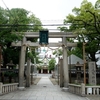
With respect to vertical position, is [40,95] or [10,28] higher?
[10,28]

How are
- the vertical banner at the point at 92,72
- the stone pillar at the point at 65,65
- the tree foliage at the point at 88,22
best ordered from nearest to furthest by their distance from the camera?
the tree foliage at the point at 88,22
the vertical banner at the point at 92,72
the stone pillar at the point at 65,65

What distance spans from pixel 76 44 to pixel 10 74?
7.17 meters

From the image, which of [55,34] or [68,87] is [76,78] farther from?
[55,34]

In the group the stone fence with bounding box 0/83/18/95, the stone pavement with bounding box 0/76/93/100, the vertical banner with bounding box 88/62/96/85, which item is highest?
the vertical banner with bounding box 88/62/96/85

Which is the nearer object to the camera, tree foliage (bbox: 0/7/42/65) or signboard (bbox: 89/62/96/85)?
tree foliage (bbox: 0/7/42/65)

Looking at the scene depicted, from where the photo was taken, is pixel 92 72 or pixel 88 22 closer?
pixel 88 22

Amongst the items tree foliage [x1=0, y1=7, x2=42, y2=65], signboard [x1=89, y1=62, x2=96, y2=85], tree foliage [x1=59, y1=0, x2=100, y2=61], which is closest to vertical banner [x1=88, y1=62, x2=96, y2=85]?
signboard [x1=89, y1=62, x2=96, y2=85]

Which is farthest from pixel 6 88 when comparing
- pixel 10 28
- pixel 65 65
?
pixel 65 65

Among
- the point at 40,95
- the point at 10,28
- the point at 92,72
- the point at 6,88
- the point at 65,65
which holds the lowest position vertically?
the point at 40,95

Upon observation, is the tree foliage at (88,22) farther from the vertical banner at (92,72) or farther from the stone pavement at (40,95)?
the stone pavement at (40,95)

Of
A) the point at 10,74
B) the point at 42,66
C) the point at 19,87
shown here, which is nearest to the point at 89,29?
the point at 19,87

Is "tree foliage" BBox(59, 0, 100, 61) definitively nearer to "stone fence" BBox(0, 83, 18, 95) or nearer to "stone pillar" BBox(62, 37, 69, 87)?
"stone pillar" BBox(62, 37, 69, 87)

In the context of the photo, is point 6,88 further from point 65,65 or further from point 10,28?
point 65,65

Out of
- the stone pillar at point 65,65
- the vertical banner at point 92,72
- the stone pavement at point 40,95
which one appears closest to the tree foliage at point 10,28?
the stone pillar at point 65,65
